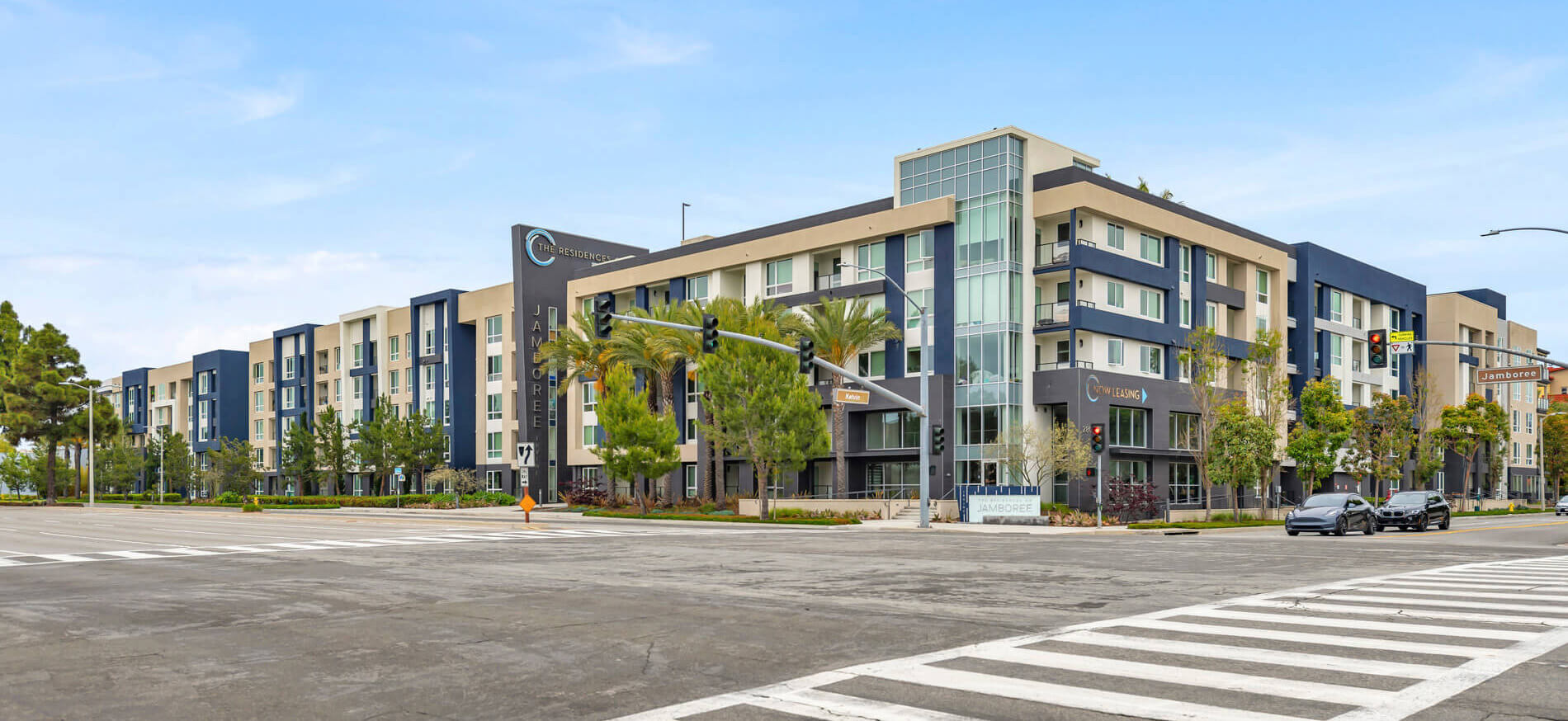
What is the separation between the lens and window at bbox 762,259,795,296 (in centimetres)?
5962

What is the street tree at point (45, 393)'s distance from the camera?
3125 inches

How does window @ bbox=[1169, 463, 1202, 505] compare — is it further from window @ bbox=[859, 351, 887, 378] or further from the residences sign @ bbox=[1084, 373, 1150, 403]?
window @ bbox=[859, 351, 887, 378]

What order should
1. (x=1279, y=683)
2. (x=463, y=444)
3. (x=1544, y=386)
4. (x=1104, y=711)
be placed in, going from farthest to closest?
(x=1544, y=386) < (x=463, y=444) < (x=1279, y=683) < (x=1104, y=711)

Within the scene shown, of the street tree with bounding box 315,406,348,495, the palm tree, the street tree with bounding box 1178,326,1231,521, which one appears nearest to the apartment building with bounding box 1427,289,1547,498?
the street tree with bounding box 1178,326,1231,521

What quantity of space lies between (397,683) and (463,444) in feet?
244

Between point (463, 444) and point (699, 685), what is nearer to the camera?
point (699, 685)

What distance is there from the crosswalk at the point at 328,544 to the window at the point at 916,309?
63.1 feet

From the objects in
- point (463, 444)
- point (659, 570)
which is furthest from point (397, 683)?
point (463, 444)

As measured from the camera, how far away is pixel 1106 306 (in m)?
52.2

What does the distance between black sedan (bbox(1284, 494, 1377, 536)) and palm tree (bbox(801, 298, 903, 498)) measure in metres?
21.2

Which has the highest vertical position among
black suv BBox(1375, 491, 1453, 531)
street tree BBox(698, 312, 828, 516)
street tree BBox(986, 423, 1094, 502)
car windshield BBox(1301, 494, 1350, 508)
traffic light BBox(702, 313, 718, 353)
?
traffic light BBox(702, 313, 718, 353)

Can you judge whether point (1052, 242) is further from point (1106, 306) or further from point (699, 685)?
point (699, 685)

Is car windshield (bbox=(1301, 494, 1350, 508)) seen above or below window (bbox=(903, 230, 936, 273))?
below

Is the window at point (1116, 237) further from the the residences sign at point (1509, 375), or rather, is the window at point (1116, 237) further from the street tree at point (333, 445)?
the street tree at point (333, 445)
